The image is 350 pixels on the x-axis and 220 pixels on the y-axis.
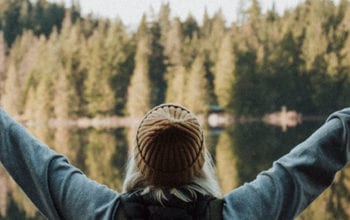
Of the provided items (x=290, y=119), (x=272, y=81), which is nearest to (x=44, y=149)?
(x=290, y=119)

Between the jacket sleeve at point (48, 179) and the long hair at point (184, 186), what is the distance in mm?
14

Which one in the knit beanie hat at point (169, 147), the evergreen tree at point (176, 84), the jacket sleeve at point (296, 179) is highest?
the knit beanie hat at point (169, 147)

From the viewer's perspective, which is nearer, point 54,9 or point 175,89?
point 175,89

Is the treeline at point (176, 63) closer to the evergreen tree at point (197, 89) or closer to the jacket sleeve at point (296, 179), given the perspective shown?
the evergreen tree at point (197, 89)

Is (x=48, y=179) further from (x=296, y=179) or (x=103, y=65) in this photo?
(x=103, y=65)

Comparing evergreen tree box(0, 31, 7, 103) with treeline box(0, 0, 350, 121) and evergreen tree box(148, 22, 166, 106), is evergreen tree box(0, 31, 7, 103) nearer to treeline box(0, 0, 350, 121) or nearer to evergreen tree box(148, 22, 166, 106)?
treeline box(0, 0, 350, 121)

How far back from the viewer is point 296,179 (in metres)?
0.52

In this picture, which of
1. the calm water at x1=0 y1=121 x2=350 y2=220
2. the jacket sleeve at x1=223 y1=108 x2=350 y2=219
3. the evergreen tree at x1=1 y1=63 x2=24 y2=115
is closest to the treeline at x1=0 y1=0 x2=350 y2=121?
the evergreen tree at x1=1 y1=63 x2=24 y2=115

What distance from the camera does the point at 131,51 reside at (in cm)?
2272

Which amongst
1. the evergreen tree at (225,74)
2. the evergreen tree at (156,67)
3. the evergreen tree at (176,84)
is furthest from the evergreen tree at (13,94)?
the evergreen tree at (225,74)

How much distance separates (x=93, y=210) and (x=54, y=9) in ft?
86.0

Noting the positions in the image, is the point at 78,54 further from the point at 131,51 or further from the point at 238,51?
the point at 238,51

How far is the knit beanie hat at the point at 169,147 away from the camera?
497 mm

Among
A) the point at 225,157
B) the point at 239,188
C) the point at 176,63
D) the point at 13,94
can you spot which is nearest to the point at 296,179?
the point at 239,188
